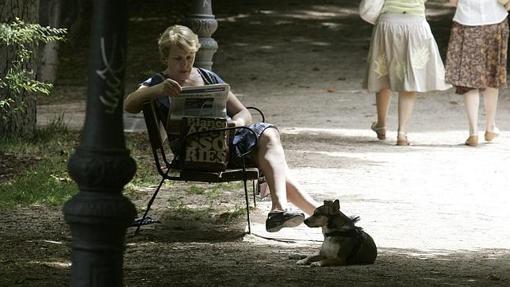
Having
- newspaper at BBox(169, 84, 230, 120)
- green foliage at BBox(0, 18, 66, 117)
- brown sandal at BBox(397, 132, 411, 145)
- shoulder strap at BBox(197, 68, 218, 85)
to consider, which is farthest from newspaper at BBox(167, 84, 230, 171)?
brown sandal at BBox(397, 132, 411, 145)

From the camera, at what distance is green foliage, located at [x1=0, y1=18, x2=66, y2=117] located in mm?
10602

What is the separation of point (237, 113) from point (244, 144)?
35 centimetres

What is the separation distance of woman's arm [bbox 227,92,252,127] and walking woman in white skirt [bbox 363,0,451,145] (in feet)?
15.7

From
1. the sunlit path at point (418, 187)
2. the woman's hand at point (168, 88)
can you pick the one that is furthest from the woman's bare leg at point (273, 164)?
the woman's hand at point (168, 88)

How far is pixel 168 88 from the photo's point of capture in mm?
8055

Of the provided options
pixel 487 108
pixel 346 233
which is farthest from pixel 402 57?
pixel 346 233

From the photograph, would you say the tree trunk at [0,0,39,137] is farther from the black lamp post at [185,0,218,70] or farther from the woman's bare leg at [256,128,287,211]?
the woman's bare leg at [256,128,287,211]

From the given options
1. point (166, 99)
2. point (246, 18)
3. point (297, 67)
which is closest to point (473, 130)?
point (166, 99)

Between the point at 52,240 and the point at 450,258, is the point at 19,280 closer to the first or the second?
the point at 52,240

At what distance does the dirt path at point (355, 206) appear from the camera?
6.83 m

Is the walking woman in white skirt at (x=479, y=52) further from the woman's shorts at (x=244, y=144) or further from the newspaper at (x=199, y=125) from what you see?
the newspaper at (x=199, y=125)

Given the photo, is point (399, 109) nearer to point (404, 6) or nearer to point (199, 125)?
point (404, 6)

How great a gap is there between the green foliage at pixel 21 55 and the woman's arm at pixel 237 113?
2.49 metres

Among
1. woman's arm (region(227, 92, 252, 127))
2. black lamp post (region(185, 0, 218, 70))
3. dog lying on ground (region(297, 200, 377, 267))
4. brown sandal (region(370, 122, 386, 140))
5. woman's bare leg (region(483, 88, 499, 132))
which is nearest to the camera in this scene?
dog lying on ground (region(297, 200, 377, 267))
